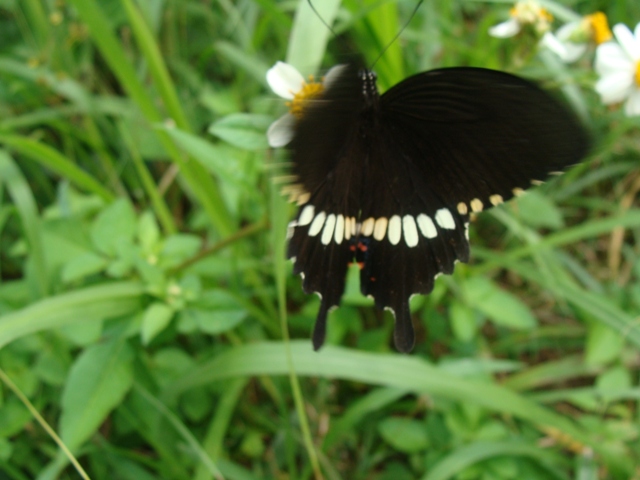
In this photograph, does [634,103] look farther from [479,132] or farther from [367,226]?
[367,226]

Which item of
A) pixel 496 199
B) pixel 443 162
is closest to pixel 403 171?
pixel 443 162

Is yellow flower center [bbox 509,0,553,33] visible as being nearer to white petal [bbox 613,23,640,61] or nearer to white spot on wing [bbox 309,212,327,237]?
white petal [bbox 613,23,640,61]

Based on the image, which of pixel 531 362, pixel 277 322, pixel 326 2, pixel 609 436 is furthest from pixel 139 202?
pixel 609 436

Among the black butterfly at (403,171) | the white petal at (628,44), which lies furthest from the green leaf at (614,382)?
the white petal at (628,44)

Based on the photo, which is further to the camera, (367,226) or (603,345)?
(603,345)

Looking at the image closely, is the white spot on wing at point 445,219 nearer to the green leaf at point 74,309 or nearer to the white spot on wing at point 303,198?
the white spot on wing at point 303,198

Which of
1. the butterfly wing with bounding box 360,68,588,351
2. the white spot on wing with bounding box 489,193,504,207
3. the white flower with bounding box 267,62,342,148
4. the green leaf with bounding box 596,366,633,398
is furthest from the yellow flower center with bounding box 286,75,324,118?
the green leaf with bounding box 596,366,633,398
